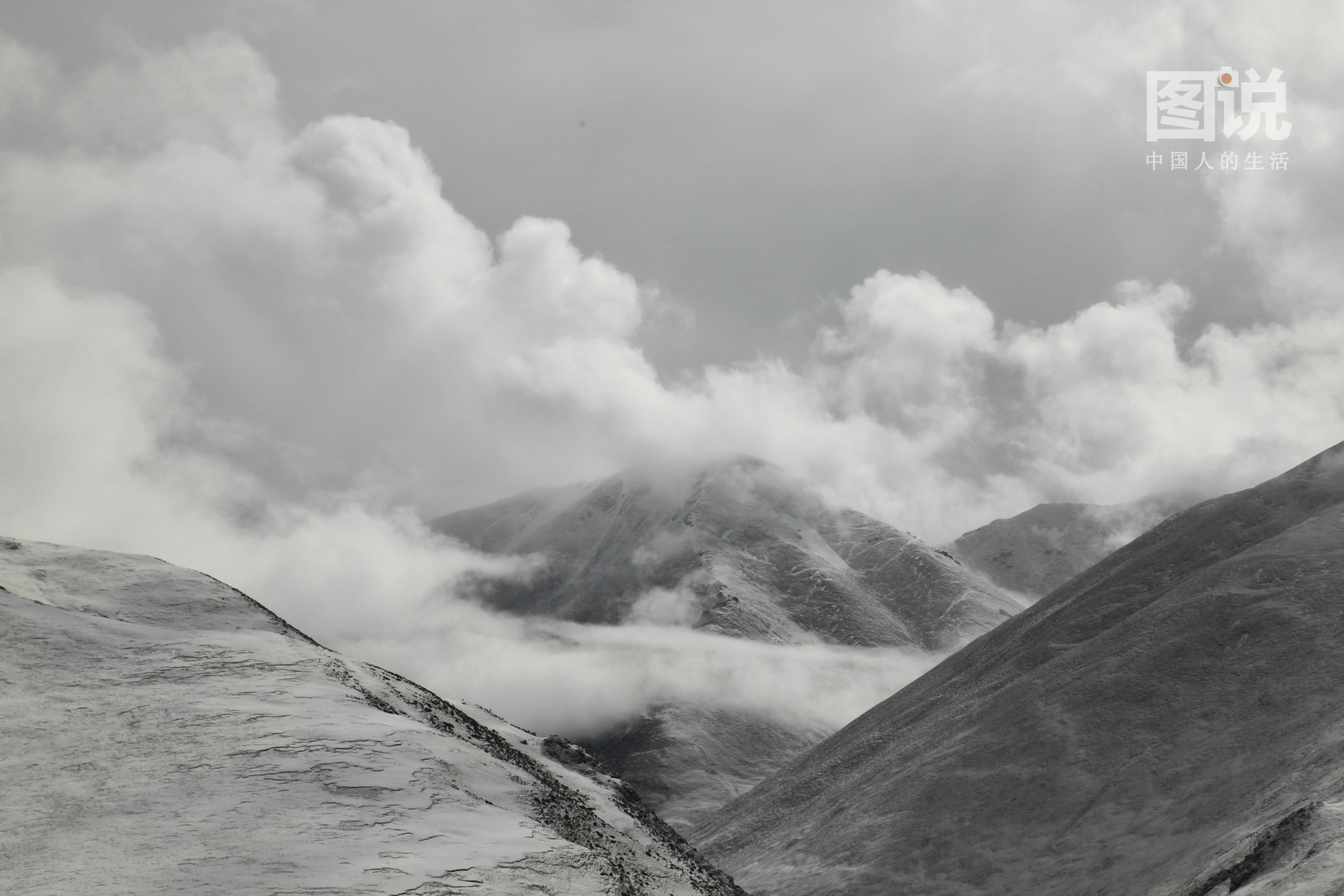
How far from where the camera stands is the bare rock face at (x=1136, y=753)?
43.4m

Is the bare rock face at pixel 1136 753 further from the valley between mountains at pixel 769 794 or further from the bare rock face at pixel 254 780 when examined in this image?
the bare rock face at pixel 254 780

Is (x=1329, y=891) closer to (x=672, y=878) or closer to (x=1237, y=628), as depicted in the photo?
(x=672, y=878)

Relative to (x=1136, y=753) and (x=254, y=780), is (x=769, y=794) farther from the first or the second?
(x=254, y=780)

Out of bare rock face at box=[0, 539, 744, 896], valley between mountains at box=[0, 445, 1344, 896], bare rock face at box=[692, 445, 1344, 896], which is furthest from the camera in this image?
bare rock face at box=[692, 445, 1344, 896]

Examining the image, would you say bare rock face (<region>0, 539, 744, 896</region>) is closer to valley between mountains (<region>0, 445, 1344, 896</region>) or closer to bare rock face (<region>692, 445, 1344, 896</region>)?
valley between mountains (<region>0, 445, 1344, 896</region>)

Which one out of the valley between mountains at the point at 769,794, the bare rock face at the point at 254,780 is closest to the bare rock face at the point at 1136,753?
the valley between mountains at the point at 769,794

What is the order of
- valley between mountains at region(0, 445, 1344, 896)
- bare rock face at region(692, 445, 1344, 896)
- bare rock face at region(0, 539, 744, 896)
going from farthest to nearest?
1. bare rock face at region(692, 445, 1344, 896)
2. valley between mountains at region(0, 445, 1344, 896)
3. bare rock face at region(0, 539, 744, 896)

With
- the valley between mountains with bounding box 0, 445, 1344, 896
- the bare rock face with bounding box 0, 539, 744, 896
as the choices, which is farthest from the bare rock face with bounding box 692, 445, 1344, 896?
the bare rock face with bounding box 0, 539, 744, 896

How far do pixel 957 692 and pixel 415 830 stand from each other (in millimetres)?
62380

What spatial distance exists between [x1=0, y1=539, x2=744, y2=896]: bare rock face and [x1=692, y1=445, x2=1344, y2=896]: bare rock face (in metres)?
21.6

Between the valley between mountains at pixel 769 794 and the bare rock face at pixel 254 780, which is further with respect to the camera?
the valley between mountains at pixel 769 794

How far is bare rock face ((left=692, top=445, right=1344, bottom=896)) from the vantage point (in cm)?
4341

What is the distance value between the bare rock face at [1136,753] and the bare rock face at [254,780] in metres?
21.6

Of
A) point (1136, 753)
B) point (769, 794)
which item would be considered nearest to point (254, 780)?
point (1136, 753)
